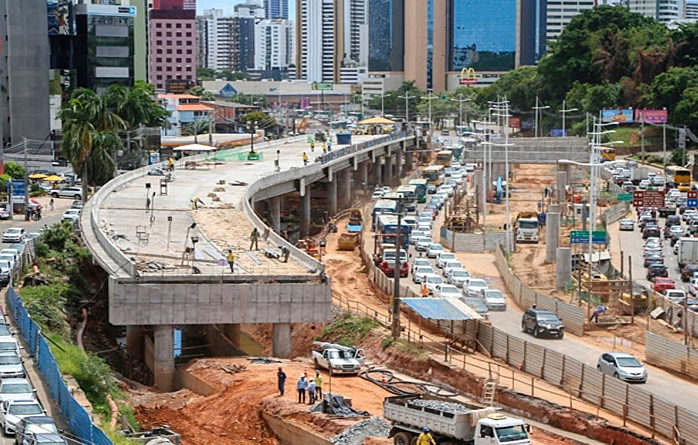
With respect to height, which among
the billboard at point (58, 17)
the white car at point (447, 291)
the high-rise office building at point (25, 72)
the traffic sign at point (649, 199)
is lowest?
the white car at point (447, 291)

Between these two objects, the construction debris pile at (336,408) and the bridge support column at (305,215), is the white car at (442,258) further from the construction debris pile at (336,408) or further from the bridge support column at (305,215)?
the construction debris pile at (336,408)

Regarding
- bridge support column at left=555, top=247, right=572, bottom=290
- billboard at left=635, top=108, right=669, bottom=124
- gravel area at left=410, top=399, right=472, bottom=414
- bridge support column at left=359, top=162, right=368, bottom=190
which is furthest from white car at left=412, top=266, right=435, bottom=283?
billboard at left=635, top=108, right=669, bottom=124

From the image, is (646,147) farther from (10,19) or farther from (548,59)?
(10,19)

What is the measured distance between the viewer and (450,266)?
71.4 meters

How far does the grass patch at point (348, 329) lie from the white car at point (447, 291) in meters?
4.45

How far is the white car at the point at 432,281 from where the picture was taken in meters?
63.0

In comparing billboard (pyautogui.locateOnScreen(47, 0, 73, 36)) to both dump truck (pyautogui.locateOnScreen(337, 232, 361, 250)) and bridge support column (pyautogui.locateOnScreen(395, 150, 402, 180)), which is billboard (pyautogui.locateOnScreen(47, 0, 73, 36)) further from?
dump truck (pyautogui.locateOnScreen(337, 232, 361, 250))

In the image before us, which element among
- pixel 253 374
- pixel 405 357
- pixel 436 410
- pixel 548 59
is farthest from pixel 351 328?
pixel 548 59

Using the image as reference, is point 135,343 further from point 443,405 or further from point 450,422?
point 450,422

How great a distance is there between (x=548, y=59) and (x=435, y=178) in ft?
197

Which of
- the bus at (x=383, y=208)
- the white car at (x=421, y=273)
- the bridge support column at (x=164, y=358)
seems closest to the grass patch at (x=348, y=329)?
the bridge support column at (x=164, y=358)

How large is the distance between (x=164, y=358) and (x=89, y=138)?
44308 millimetres

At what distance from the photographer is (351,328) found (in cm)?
5569

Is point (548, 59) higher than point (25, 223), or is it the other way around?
point (548, 59)
